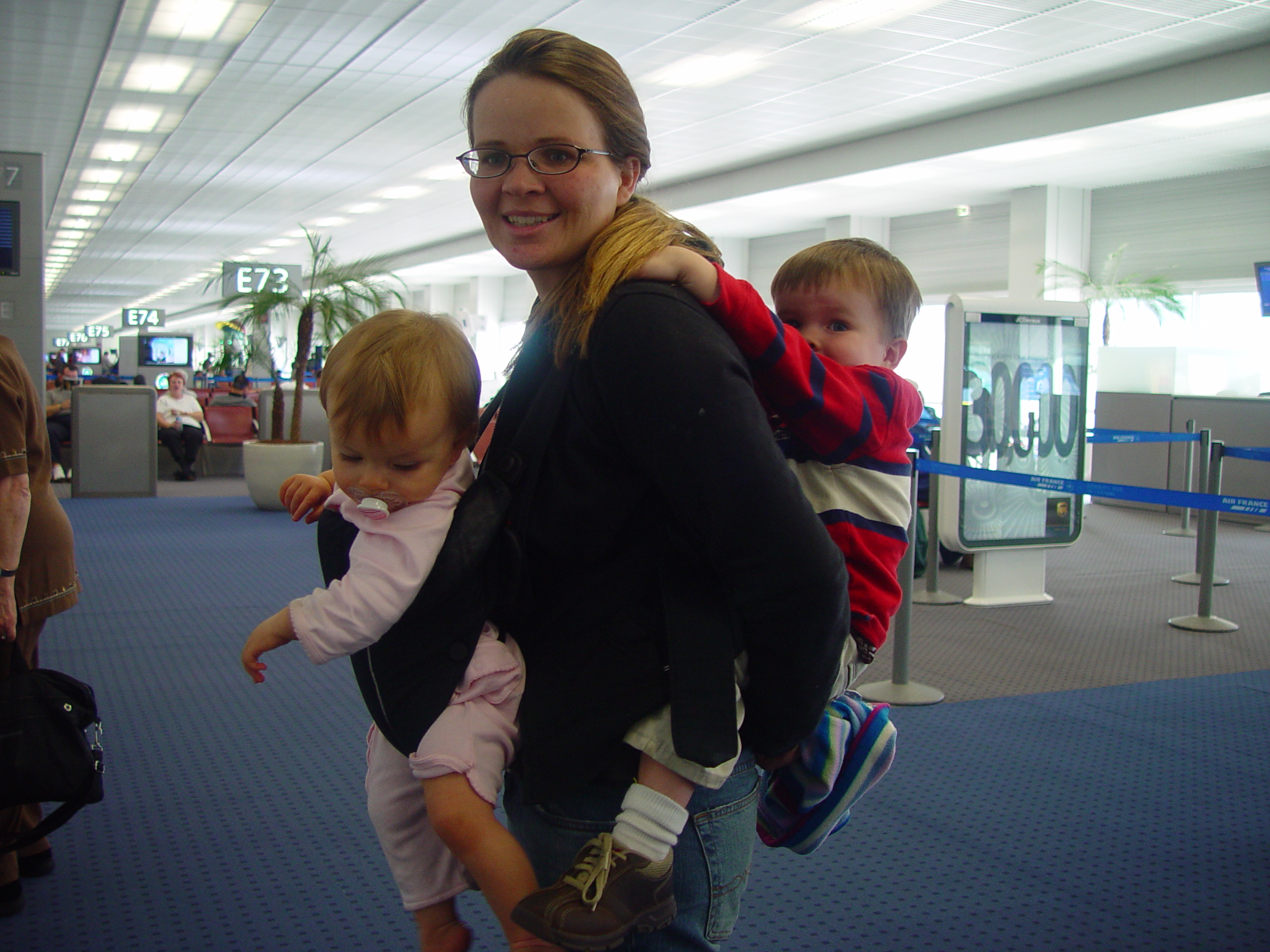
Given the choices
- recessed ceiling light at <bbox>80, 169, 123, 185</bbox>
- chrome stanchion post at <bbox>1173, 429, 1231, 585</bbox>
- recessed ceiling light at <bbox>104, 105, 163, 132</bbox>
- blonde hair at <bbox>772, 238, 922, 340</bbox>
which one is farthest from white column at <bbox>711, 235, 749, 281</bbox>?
blonde hair at <bbox>772, 238, 922, 340</bbox>

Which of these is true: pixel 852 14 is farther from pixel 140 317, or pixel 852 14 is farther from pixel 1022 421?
pixel 140 317

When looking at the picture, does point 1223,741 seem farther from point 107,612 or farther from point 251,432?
point 251,432

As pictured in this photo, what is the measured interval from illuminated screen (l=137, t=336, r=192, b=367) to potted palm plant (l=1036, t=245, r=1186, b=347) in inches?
520

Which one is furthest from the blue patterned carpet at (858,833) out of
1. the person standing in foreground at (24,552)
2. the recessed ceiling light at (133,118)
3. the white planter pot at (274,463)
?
the recessed ceiling light at (133,118)

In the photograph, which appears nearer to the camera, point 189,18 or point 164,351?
point 189,18

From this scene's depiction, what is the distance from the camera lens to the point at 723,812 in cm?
99

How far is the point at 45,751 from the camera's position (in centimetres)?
208

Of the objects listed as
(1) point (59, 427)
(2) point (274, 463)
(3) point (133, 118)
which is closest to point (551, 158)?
(2) point (274, 463)

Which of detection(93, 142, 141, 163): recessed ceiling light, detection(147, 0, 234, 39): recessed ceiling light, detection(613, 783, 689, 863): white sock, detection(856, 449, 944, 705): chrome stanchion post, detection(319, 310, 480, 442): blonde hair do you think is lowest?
Result: detection(856, 449, 944, 705): chrome stanchion post

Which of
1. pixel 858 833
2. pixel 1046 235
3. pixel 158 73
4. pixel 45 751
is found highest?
Result: pixel 158 73

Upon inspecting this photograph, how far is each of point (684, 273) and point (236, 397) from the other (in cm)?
1416

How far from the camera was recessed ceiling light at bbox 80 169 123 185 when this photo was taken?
15820 millimetres

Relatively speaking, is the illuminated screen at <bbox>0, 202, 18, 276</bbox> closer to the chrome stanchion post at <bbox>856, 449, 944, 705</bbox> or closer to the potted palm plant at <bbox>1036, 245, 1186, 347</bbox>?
the chrome stanchion post at <bbox>856, 449, 944, 705</bbox>

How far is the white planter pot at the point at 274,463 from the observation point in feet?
30.0
